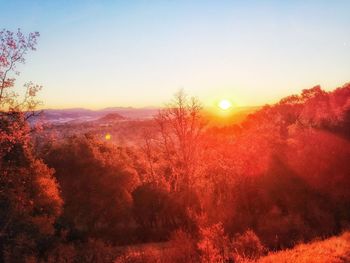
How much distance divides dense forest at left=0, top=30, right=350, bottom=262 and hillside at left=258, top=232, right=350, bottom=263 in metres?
1.98

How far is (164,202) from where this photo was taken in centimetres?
3192

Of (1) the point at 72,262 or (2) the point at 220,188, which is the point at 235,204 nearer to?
(2) the point at 220,188

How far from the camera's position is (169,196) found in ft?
106

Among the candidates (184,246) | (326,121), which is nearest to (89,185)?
(184,246)

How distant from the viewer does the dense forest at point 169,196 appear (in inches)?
850

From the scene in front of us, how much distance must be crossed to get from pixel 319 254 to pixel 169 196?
14.8 meters

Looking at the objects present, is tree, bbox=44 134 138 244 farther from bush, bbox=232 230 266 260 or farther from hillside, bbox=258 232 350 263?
hillside, bbox=258 232 350 263

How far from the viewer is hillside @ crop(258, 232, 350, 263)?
18078 mm

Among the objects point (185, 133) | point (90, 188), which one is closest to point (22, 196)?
point (90, 188)

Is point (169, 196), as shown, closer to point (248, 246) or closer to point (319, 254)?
point (248, 246)

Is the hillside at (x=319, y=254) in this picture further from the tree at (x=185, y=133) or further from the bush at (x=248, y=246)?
the tree at (x=185, y=133)

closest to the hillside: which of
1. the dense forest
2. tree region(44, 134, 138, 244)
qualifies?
the dense forest

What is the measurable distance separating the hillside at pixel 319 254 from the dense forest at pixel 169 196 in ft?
6.51

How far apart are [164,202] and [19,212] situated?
40.9 ft
